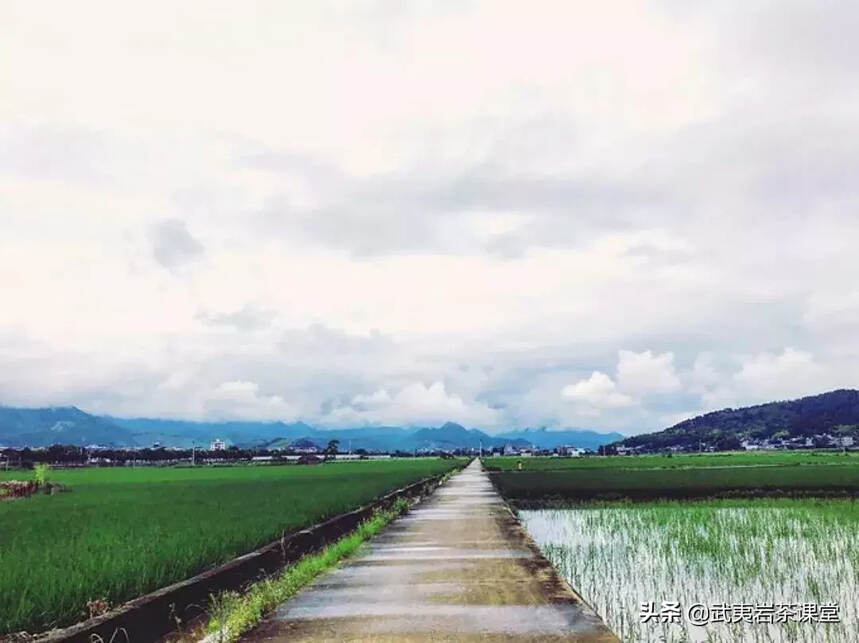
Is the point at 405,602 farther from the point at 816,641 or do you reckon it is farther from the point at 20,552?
the point at 20,552

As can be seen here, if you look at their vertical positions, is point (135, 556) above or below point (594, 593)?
above

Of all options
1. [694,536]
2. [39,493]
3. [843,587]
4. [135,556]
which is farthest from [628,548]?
[39,493]

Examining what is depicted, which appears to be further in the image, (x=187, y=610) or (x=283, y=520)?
(x=283, y=520)

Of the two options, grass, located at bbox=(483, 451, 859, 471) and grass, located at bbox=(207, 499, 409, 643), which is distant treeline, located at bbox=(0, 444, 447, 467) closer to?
grass, located at bbox=(483, 451, 859, 471)

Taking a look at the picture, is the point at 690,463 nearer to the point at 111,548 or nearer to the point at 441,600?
the point at 111,548

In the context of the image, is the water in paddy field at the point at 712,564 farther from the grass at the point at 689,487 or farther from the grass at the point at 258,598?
the grass at the point at 689,487

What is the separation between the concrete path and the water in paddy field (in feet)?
2.91

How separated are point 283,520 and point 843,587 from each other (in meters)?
10.4

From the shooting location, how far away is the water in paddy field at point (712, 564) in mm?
9227

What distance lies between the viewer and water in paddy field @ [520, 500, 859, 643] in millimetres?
9227

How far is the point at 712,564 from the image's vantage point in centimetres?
1418

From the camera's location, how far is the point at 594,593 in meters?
11.3

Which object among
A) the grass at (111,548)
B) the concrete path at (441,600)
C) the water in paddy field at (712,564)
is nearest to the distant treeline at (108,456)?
the grass at (111,548)

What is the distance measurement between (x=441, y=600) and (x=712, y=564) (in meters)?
7.20
